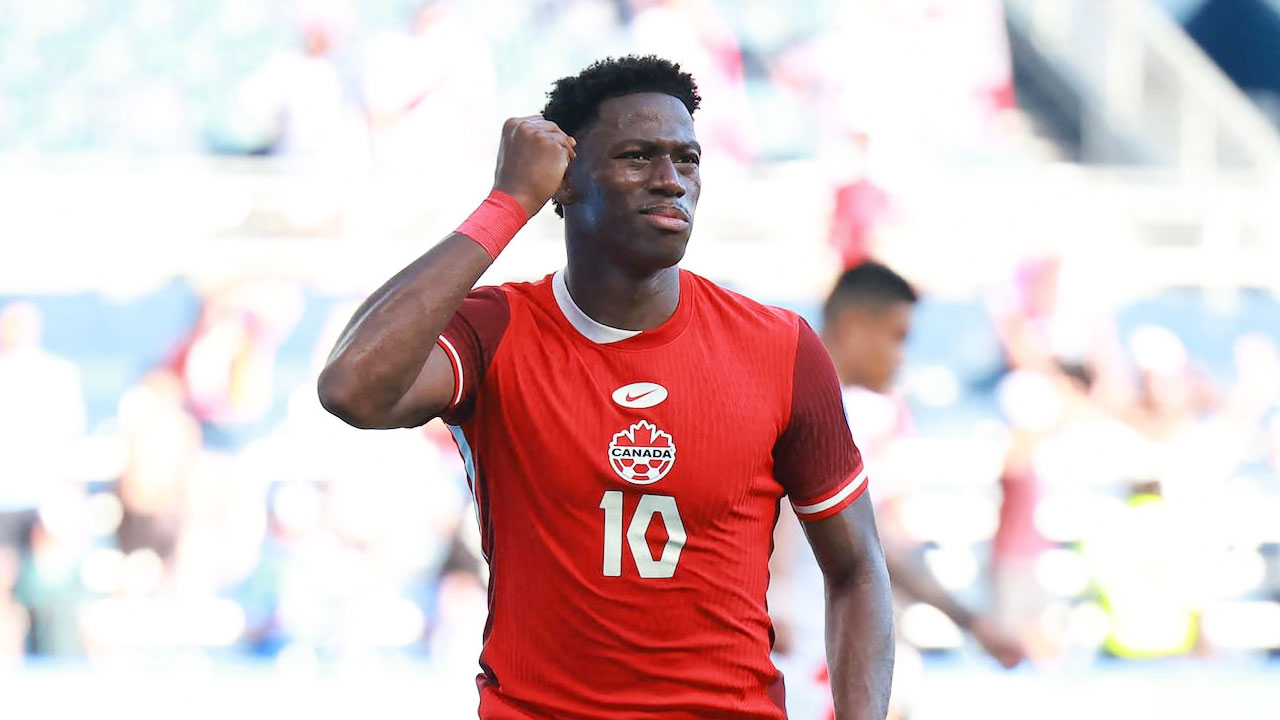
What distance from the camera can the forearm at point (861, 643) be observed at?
2.25 metres

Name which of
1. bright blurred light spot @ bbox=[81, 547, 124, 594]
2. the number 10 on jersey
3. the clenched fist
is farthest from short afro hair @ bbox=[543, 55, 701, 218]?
bright blurred light spot @ bbox=[81, 547, 124, 594]

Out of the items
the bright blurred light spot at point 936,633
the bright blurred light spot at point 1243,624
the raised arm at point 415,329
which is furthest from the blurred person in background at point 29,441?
the raised arm at point 415,329

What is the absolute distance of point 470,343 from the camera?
2.19 metres

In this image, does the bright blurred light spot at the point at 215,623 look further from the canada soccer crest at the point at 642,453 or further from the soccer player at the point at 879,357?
the canada soccer crest at the point at 642,453

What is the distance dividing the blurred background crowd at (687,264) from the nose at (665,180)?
4880 millimetres

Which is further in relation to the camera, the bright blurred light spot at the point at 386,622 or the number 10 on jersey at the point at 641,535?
the bright blurred light spot at the point at 386,622

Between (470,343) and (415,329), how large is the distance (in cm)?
15

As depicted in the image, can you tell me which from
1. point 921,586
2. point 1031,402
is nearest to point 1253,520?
point 1031,402

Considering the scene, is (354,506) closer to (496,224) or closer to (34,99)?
(34,99)

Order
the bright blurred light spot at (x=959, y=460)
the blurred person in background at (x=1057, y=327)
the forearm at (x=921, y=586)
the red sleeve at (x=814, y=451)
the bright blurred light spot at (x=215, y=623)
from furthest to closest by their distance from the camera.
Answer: the bright blurred light spot at (x=959, y=460) < the blurred person in background at (x=1057, y=327) < the bright blurred light spot at (x=215, y=623) < the forearm at (x=921, y=586) < the red sleeve at (x=814, y=451)

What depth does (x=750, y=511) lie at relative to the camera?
2217 millimetres

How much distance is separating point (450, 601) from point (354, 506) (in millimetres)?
668

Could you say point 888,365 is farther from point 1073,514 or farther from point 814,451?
point 1073,514

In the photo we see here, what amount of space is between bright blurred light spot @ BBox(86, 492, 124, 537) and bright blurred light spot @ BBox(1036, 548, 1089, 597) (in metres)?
4.65
